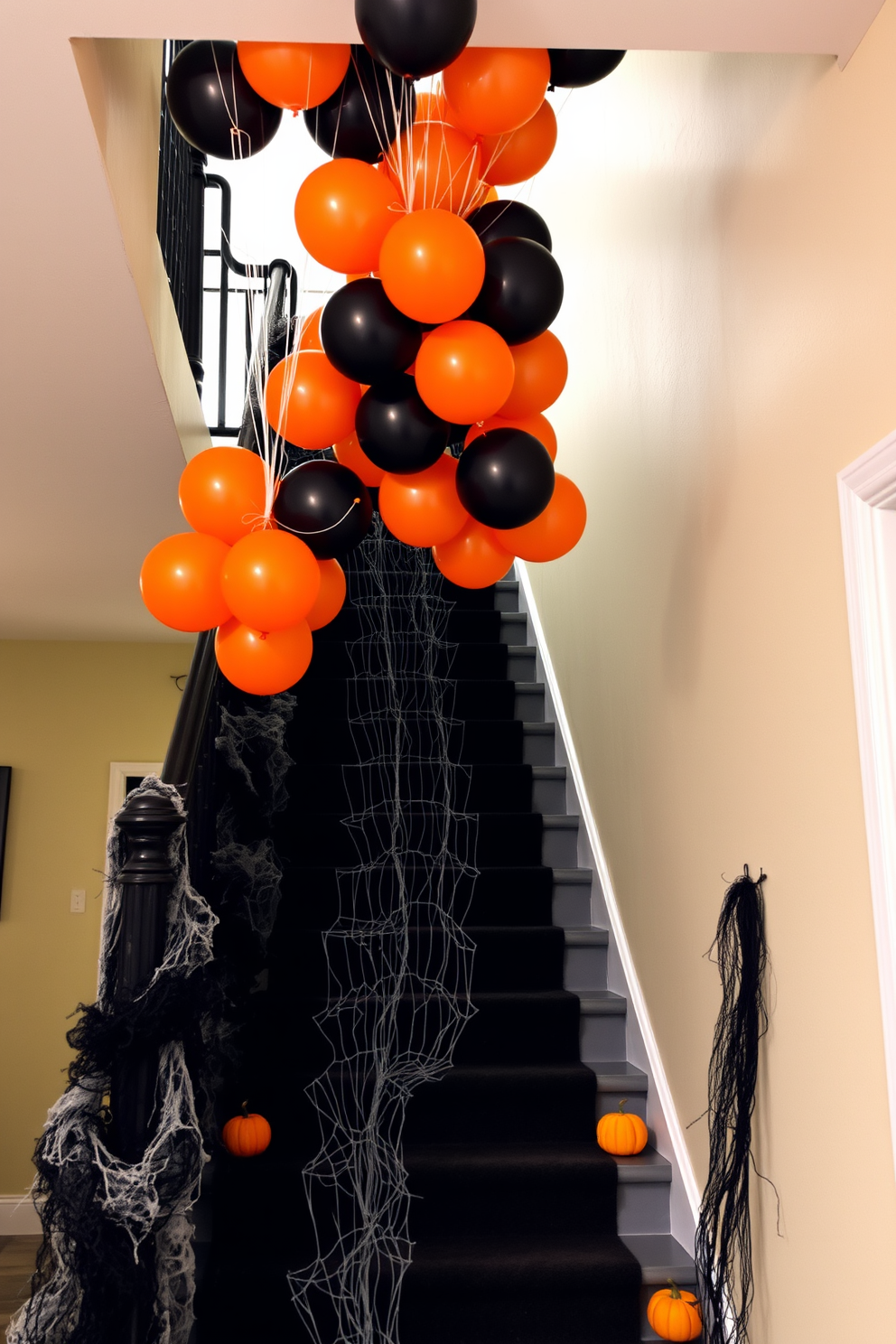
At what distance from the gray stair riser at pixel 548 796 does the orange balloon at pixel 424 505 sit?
6.19ft

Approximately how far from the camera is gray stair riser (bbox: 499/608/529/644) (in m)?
4.88

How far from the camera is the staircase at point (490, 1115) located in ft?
7.73

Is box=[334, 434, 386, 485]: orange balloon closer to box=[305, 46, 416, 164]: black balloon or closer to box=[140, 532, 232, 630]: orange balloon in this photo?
box=[140, 532, 232, 630]: orange balloon

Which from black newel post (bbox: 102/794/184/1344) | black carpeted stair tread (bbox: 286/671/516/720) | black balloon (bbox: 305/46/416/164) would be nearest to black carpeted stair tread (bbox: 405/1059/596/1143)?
black newel post (bbox: 102/794/184/1344)

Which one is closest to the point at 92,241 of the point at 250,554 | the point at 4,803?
the point at 250,554

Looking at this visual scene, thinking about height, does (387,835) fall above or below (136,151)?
below

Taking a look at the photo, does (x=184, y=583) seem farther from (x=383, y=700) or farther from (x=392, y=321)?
(x=383, y=700)

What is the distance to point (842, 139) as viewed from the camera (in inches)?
68.0

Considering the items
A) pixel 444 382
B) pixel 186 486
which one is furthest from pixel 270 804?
→ pixel 444 382

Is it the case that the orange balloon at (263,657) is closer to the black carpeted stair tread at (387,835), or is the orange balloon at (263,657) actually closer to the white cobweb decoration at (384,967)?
the white cobweb decoration at (384,967)

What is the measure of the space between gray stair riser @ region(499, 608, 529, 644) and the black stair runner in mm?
1040

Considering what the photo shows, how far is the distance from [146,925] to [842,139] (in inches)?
71.3

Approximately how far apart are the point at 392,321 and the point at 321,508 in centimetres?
38

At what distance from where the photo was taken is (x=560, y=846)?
3.67 meters
